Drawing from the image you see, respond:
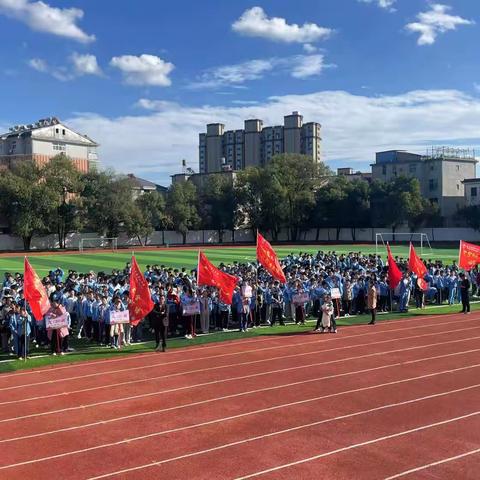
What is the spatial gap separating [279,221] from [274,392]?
64098 mm

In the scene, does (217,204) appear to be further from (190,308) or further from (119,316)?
(119,316)

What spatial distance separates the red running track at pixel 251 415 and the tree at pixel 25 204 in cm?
4637

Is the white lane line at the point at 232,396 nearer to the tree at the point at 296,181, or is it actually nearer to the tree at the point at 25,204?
the tree at the point at 25,204

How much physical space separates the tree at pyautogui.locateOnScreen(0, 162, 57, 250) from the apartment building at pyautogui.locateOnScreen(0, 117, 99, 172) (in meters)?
15.0

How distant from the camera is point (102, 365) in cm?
1448

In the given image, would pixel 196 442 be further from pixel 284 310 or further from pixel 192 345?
pixel 284 310

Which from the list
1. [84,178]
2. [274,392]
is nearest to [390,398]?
[274,392]

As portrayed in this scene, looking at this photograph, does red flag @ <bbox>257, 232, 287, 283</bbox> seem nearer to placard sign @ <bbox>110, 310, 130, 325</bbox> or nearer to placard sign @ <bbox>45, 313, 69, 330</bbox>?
placard sign @ <bbox>110, 310, 130, 325</bbox>

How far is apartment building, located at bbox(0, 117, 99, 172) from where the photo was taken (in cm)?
7531

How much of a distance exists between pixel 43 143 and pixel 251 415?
2864 inches

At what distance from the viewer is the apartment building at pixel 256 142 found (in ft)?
427

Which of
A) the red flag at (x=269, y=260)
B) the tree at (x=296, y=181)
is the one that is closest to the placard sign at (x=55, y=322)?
the red flag at (x=269, y=260)

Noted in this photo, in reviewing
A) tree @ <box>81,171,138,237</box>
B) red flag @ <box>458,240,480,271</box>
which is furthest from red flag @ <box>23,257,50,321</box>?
tree @ <box>81,171,138,237</box>

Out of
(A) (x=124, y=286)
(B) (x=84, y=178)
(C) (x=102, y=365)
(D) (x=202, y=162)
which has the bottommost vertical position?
(C) (x=102, y=365)
